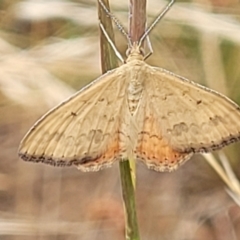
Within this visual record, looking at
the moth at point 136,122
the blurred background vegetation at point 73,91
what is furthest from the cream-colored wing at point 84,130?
the blurred background vegetation at point 73,91

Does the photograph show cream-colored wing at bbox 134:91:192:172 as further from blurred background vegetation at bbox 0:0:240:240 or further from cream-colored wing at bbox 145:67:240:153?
blurred background vegetation at bbox 0:0:240:240

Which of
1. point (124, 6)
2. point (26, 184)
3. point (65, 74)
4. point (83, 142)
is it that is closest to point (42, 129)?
point (83, 142)

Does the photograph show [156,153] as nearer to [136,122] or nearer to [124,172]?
[136,122]

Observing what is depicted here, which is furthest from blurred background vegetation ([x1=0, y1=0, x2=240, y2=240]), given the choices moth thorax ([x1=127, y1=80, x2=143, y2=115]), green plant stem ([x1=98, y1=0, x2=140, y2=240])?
green plant stem ([x1=98, y1=0, x2=140, y2=240])

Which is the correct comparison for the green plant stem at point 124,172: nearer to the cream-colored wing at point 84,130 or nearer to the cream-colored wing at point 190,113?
the cream-colored wing at point 84,130

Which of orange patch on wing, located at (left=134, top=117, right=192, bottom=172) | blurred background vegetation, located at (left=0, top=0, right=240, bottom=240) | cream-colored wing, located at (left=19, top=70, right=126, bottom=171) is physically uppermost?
cream-colored wing, located at (left=19, top=70, right=126, bottom=171)

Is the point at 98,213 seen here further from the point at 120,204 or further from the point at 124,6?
the point at 124,6
